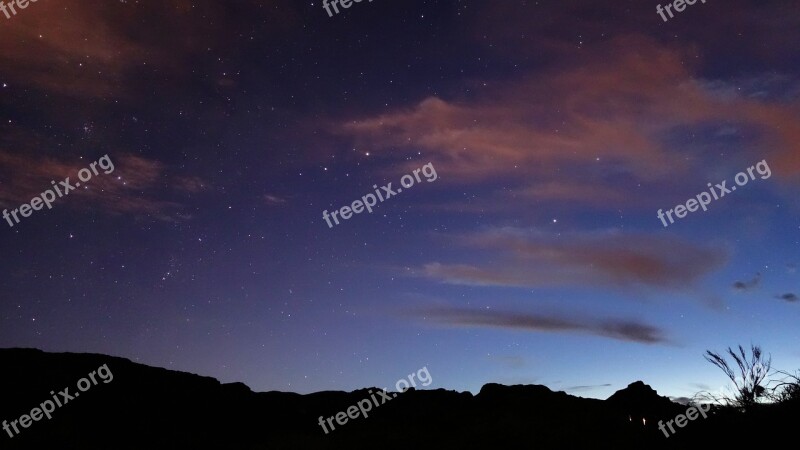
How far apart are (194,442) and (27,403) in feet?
9.86

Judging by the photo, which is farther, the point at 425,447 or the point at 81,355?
the point at 81,355

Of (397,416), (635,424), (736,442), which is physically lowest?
(736,442)

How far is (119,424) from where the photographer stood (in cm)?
1038

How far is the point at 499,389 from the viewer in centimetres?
1301

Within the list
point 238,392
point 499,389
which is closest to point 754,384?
point 499,389

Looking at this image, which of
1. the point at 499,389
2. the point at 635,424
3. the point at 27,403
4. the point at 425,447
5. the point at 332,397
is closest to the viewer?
the point at 425,447

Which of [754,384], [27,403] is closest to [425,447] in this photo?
[27,403]

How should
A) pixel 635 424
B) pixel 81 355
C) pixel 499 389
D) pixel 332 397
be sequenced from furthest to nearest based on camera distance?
pixel 332 397
pixel 499 389
pixel 81 355
pixel 635 424

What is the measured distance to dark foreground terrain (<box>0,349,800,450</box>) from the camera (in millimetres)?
9547

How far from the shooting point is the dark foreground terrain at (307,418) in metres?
9.55

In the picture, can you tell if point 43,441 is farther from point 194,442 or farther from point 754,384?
point 754,384

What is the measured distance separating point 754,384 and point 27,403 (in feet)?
51.3

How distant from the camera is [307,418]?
13.0 meters

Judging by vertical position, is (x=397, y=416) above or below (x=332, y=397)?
below
